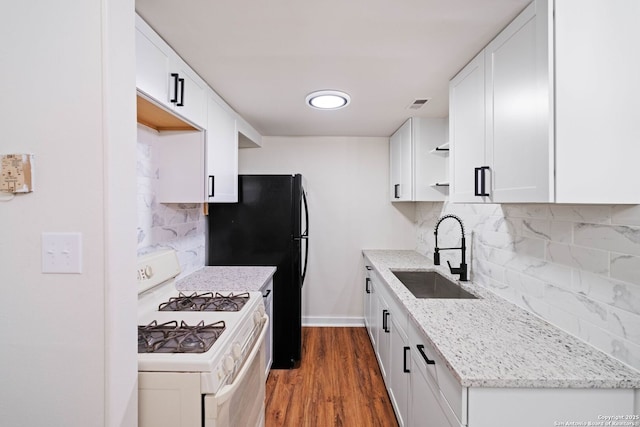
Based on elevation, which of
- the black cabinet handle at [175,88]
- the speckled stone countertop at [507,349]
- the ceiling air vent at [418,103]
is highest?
the ceiling air vent at [418,103]

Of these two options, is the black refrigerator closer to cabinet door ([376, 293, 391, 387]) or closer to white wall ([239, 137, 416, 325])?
cabinet door ([376, 293, 391, 387])

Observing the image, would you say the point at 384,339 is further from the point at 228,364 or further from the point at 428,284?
Answer: the point at 228,364

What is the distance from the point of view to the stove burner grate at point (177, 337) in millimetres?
1141

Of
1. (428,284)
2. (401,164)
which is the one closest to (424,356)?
(428,284)

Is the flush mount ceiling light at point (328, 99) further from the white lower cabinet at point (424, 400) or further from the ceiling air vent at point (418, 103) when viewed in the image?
the white lower cabinet at point (424, 400)

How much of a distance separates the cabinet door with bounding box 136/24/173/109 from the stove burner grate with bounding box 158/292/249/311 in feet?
3.44

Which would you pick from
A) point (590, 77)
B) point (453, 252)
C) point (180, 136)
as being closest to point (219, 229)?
point (180, 136)

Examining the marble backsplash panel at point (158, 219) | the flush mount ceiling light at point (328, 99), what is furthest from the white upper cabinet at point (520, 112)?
the marble backsplash panel at point (158, 219)

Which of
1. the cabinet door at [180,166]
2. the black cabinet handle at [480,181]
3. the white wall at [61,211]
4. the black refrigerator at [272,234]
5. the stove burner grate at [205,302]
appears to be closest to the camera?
the white wall at [61,211]

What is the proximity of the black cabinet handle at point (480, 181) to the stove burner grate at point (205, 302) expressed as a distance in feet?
4.43

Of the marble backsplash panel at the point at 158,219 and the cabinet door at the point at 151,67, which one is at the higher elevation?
the cabinet door at the point at 151,67

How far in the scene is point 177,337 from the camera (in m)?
1.23

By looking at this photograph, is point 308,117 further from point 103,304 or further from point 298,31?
point 103,304

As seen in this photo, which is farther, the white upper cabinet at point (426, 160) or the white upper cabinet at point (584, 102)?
the white upper cabinet at point (426, 160)
